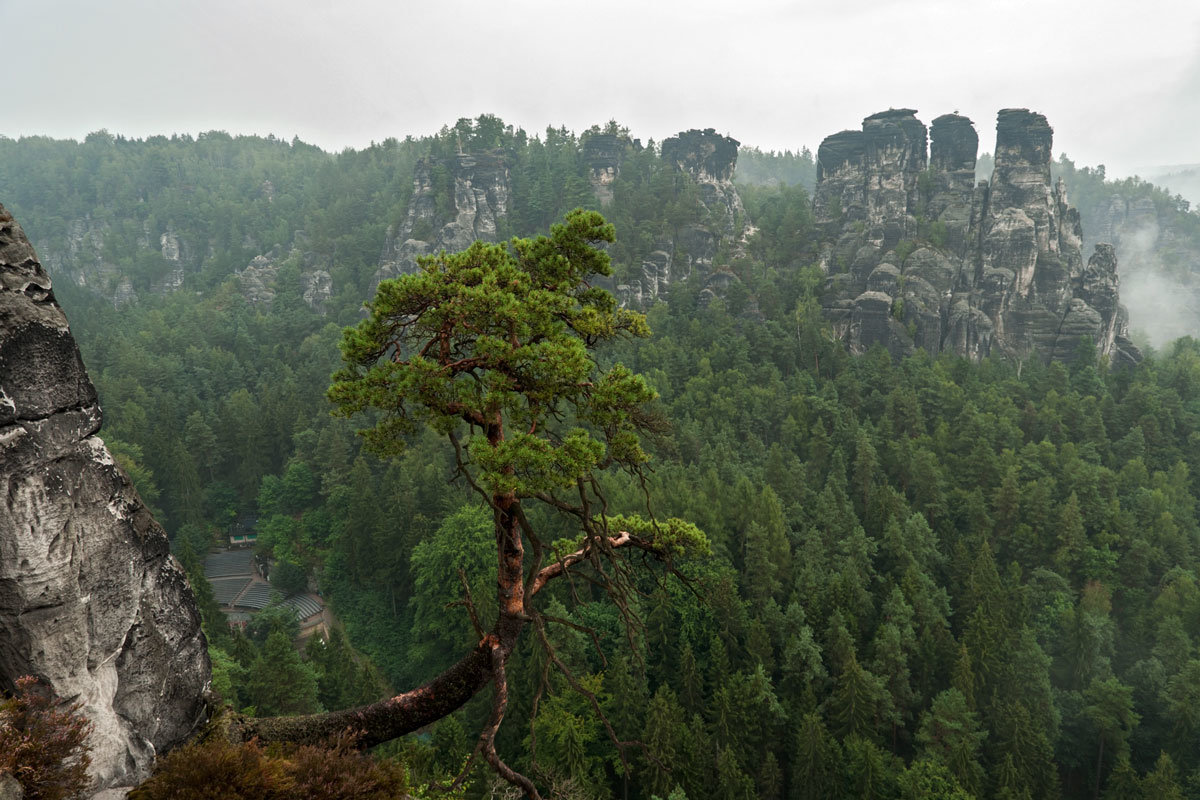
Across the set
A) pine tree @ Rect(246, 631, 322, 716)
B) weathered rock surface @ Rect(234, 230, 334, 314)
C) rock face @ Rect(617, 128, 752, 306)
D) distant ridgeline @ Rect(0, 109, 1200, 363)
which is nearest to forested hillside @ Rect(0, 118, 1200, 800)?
pine tree @ Rect(246, 631, 322, 716)

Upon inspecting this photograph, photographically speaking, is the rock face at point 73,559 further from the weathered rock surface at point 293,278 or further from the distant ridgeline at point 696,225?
the weathered rock surface at point 293,278

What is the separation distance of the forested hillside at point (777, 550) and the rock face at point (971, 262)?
144 inches

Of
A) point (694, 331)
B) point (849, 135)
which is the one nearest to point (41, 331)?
point (694, 331)

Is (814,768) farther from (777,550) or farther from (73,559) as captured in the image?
(73,559)

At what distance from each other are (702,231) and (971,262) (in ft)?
95.7

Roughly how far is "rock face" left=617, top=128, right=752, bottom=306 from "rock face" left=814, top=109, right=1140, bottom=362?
12.8m

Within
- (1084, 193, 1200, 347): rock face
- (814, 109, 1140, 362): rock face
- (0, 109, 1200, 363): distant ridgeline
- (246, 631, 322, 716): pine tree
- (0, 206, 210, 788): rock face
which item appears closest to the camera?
(0, 206, 210, 788): rock face

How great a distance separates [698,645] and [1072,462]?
29483 mm

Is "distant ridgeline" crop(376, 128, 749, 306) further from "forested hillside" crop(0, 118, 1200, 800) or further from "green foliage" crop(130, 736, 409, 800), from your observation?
"green foliage" crop(130, 736, 409, 800)

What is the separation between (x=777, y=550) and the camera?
119 ft

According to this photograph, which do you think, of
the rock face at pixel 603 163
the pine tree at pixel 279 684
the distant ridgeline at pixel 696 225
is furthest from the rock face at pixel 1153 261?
the pine tree at pixel 279 684

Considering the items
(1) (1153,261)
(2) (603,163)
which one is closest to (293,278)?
(2) (603,163)

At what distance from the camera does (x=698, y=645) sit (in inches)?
1298

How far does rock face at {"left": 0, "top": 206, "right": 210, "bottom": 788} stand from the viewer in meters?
6.81
